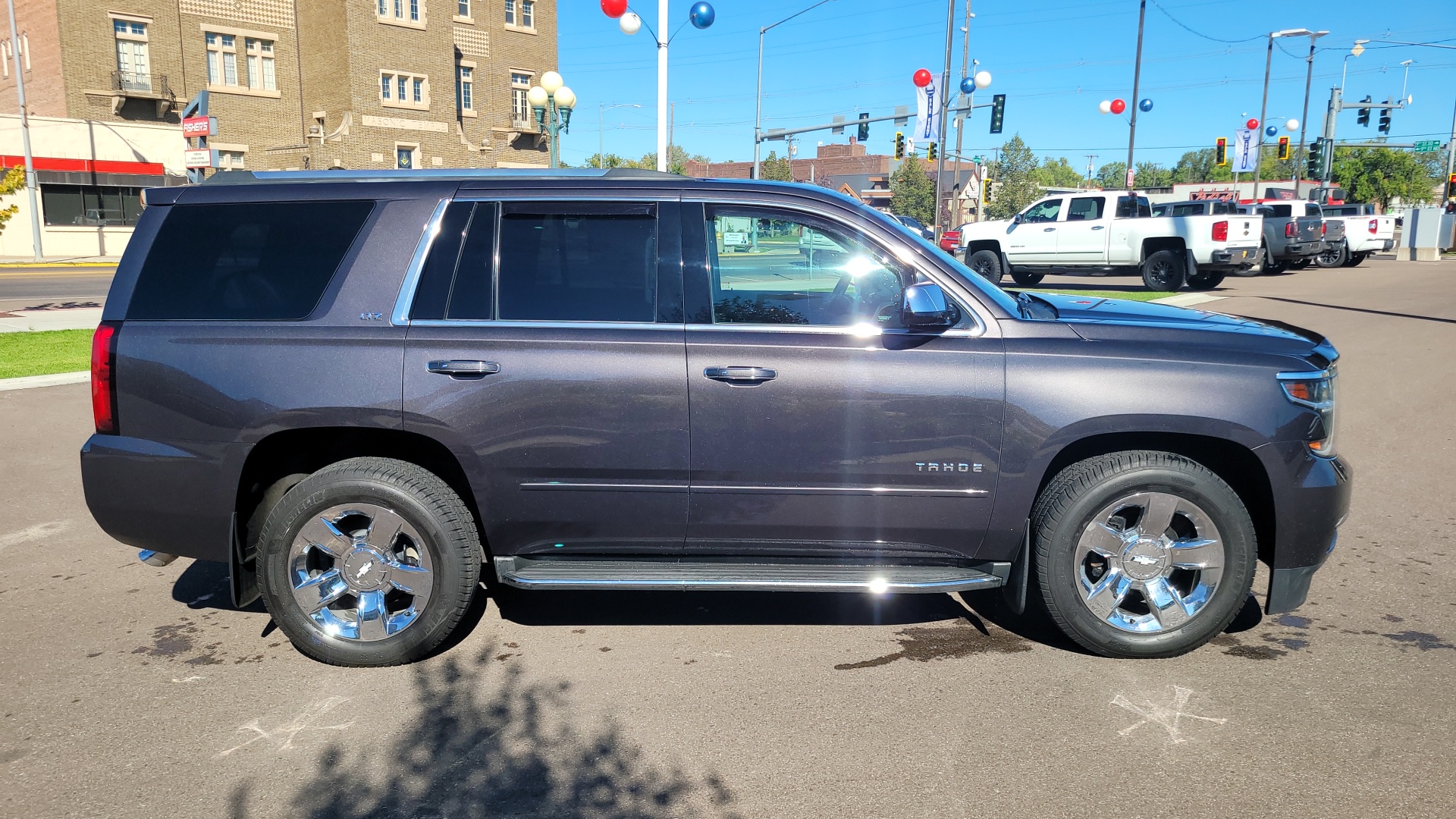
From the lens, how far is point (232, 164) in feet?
129

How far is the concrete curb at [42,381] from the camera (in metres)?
9.96

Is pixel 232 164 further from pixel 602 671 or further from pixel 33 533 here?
pixel 602 671

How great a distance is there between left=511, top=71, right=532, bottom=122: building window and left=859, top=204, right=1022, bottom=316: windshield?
44.5 metres

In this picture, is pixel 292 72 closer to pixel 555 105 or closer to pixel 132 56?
pixel 132 56

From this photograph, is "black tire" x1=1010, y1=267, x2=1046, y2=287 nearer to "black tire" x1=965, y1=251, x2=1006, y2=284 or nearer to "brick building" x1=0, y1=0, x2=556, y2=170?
"black tire" x1=965, y1=251, x2=1006, y2=284

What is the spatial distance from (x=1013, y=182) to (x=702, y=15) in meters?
83.8

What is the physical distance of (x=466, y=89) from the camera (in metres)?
44.4

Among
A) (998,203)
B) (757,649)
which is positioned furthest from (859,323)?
(998,203)

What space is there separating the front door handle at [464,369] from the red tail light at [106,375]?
1258 millimetres

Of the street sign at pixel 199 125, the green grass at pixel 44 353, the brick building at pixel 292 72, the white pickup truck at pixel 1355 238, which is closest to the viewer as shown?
the green grass at pixel 44 353

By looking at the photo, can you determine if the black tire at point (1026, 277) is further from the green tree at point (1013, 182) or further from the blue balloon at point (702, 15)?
the green tree at point (1013, 182)

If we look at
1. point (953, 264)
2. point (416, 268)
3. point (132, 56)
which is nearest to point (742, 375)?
point (953, 264)

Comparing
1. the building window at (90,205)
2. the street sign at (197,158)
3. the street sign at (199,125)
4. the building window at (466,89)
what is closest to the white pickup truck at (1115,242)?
the street sign at (199,125)

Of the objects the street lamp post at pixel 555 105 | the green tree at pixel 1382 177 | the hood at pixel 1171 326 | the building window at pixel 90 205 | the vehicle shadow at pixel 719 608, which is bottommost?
the vehicle shadow at pixel 719 608
